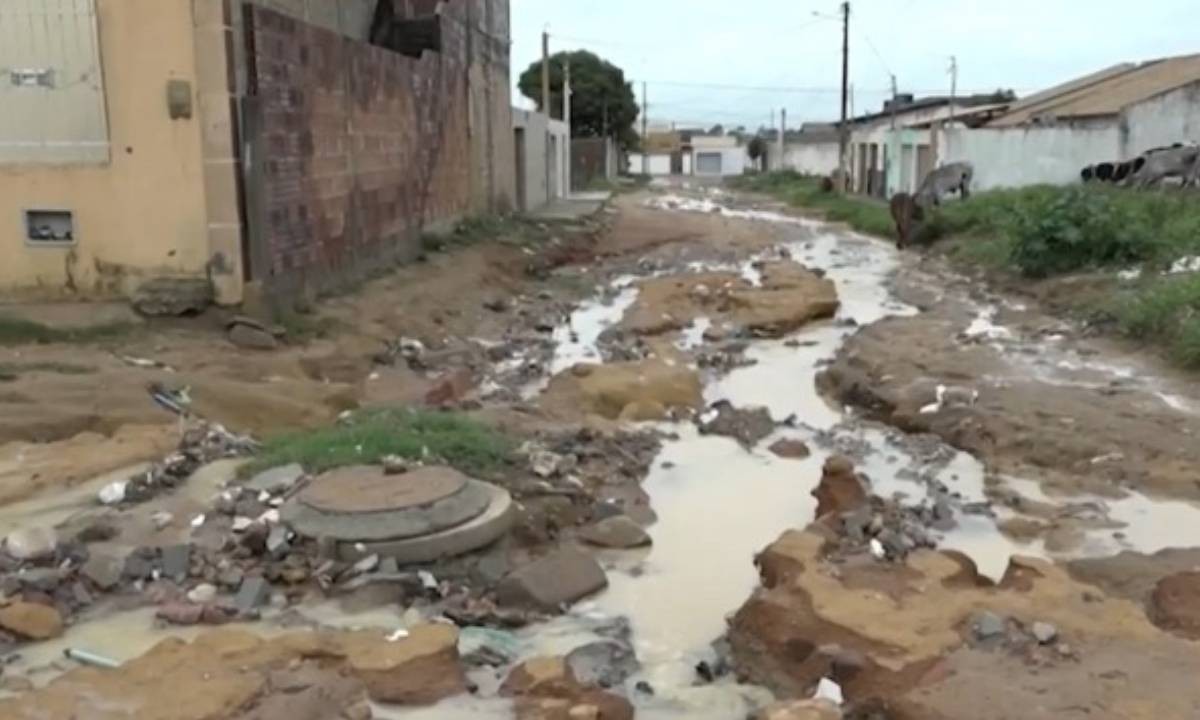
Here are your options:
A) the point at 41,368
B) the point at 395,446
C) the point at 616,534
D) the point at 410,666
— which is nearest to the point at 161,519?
the point at 395,446

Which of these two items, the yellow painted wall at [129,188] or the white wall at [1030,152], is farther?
the white wall at [1030,152]

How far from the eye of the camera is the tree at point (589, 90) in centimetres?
5250

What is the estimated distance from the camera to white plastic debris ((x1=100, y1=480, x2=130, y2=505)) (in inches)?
235

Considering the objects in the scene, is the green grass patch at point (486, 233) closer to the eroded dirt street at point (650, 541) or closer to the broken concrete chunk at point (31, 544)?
the eroded dirt street at point (650, 541)

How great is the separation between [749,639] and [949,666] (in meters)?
0.93

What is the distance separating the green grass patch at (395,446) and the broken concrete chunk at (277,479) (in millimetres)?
84

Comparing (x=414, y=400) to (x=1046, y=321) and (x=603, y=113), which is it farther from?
(x=603, y=113)

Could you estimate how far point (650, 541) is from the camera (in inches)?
242

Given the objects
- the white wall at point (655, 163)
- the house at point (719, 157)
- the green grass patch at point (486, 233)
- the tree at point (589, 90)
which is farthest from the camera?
the house at point (719, 157)

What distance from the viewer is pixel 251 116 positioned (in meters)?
9.55

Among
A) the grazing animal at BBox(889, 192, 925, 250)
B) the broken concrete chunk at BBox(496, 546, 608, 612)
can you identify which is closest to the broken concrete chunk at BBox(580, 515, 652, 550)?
the broken concrete chunk at BBox(496, 546, 608, 612)

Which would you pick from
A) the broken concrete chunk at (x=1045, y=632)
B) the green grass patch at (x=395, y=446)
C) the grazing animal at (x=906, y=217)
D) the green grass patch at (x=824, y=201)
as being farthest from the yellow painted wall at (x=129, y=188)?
the green grass patch at (x=824, y=201)

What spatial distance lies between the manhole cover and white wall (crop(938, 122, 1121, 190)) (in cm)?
1986

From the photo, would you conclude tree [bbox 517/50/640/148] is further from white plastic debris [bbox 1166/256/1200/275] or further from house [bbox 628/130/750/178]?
white plastic debris [bbox 1166/256/1200/275]
